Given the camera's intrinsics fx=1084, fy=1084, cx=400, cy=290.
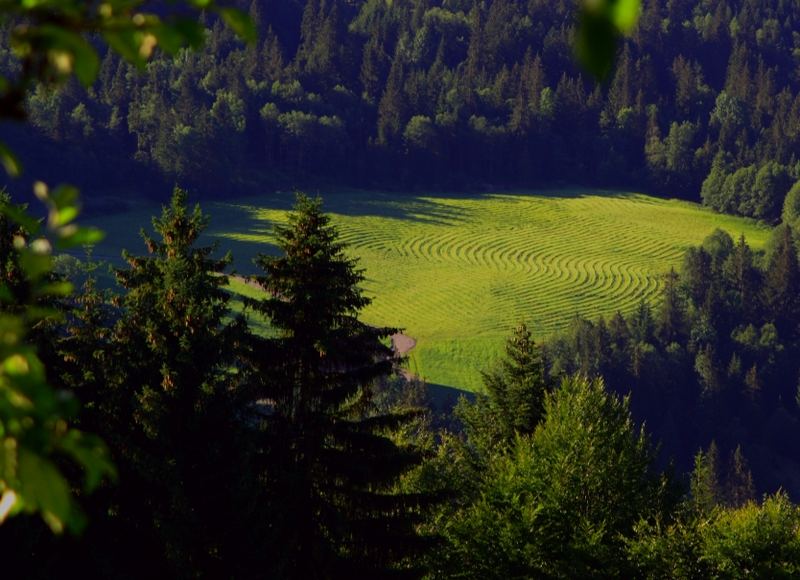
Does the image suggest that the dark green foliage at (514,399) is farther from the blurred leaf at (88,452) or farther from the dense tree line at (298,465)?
the blurred leaf at (88,452)

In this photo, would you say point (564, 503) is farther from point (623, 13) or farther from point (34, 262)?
point (623, 13)

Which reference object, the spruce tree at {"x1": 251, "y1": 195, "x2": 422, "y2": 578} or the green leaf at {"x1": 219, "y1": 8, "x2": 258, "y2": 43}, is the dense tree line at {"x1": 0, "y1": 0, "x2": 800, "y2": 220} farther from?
the green leaf at {"x1": 219, "y1": 8, "x2": 258, "y2": 43}

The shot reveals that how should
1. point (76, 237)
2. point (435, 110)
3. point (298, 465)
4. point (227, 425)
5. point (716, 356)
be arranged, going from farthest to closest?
point (435, 110) → point (716, 356) → point (298, 465) → point (227, 425) → point (76, 237)

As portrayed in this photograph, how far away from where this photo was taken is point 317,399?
57.3 feet

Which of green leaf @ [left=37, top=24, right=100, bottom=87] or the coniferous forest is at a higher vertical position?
green leaf @ [left=37, top=24, right=100, bottom=87]

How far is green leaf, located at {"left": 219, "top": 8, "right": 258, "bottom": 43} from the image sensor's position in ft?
7.85

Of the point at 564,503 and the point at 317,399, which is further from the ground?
the point at 317,399

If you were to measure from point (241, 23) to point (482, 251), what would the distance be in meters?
114

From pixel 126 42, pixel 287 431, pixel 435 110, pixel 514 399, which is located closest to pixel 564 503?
pixel 287 431

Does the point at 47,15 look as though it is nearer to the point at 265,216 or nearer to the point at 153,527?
the point at 153,527

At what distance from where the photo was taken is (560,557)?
65.4ft

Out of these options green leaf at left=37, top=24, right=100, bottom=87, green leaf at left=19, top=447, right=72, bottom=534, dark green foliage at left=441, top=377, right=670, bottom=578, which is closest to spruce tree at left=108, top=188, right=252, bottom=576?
dark green foliage at left=441, top=377, right=670, bottom=578

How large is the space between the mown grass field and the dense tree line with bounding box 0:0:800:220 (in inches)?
282

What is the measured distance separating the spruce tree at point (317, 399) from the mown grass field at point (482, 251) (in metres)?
66.3
